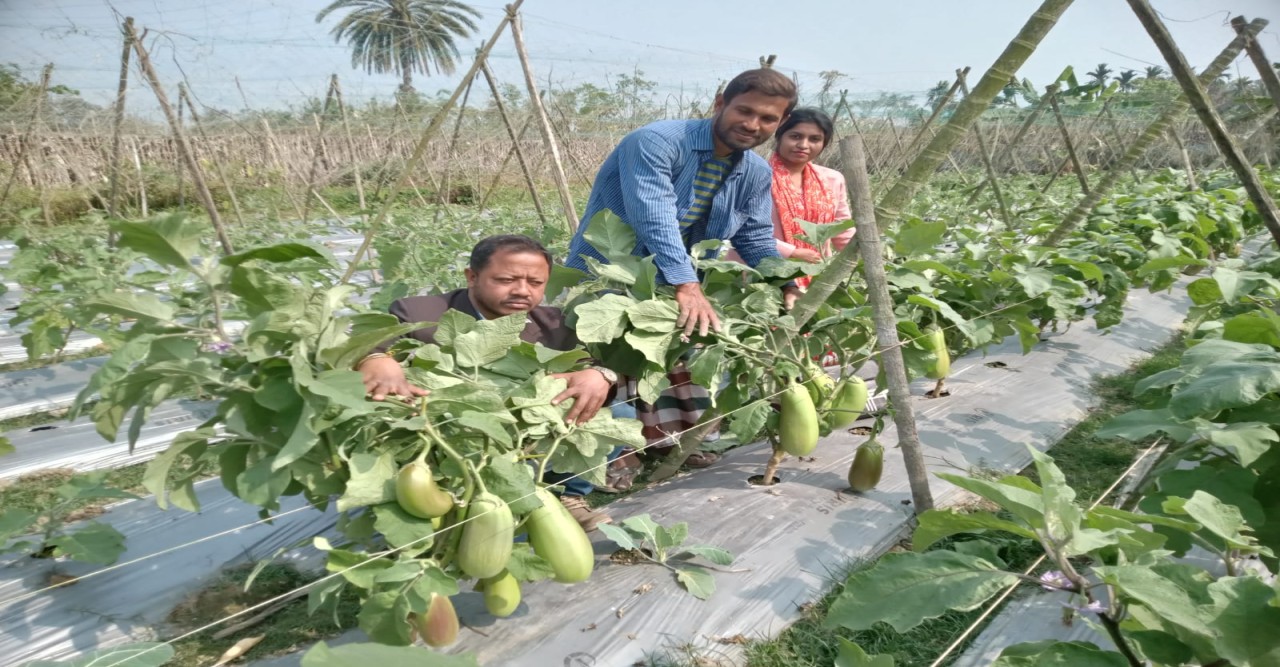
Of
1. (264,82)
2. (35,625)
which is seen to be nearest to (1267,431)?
(35,625)

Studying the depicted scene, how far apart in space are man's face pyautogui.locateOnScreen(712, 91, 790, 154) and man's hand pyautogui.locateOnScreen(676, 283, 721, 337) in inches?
19.9

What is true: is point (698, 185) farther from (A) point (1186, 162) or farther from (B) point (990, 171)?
(A) point (1186, 162)

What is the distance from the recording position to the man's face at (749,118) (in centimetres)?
235

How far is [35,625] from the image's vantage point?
76.8 inches

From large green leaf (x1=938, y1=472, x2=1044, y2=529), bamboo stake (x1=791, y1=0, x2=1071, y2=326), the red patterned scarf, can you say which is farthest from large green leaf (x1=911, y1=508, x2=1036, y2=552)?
the red patterned scarf

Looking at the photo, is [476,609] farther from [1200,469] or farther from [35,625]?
[1200,469]

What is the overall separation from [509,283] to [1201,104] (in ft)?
6.85

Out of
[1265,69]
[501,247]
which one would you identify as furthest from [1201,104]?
[501,247]

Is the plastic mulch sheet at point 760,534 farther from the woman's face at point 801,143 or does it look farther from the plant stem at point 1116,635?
the woman's face at point 801,143

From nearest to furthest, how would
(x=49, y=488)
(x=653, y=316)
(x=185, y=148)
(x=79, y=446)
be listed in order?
(x=653, y=316), (x=49, y=488), (x=79, y=446), (x=185, y=148)

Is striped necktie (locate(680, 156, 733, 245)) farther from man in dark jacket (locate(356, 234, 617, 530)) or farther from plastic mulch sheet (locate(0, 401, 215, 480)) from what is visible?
plastic mulch sheet (locate(0, 401, 215, 480))

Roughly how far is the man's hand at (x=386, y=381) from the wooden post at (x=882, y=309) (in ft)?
4.05

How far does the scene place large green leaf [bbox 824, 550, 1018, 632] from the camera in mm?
Result: 1161

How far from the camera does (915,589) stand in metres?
1.20
